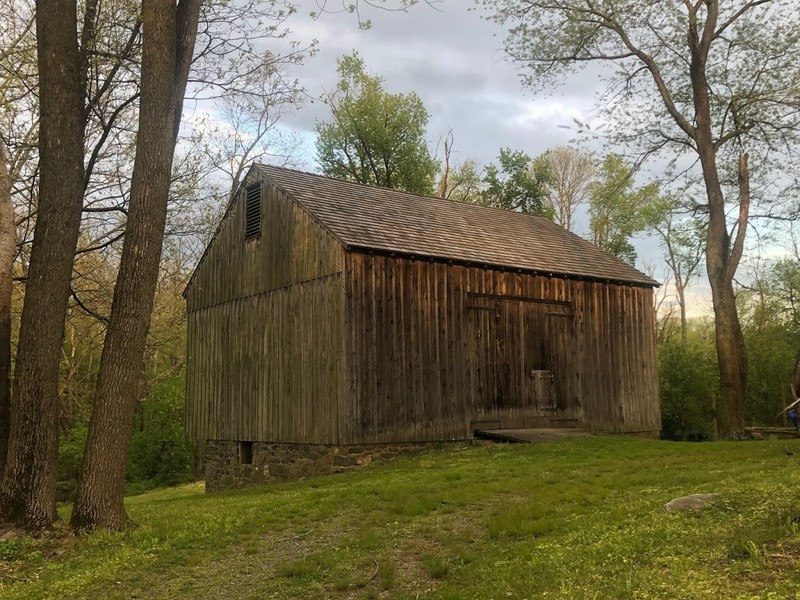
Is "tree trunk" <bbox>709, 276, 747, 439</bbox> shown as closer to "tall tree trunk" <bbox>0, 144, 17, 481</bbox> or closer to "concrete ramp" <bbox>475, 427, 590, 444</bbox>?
"concrete ramp" <bbox>475, 427, 590, 444</bbox>

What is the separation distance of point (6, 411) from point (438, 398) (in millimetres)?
9621

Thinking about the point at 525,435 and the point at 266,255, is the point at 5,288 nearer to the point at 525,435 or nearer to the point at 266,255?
the point at 266,255

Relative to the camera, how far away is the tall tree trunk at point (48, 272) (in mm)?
7844

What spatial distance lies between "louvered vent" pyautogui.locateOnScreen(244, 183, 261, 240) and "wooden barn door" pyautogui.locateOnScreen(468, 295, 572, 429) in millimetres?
5941

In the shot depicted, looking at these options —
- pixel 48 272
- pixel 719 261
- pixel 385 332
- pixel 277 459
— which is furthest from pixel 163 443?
pixel 48 272

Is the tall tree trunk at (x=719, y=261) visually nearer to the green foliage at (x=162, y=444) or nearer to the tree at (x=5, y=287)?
the tree at (x=5, y=287)

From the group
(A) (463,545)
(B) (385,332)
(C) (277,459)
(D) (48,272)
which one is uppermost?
(D) (48,272)

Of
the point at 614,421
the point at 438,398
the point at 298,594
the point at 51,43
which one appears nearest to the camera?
the point at 298,594

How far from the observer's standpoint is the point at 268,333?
17531 mm

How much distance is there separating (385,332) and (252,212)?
18.1 ft

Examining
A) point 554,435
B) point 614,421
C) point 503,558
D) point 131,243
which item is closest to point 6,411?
point 131,243

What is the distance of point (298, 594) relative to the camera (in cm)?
604

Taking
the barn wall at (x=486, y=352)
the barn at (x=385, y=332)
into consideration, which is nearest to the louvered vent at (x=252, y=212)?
the barn at (x=385, y=332)

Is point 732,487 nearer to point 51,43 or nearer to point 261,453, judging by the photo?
point 51,43
